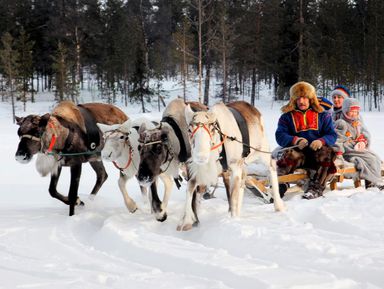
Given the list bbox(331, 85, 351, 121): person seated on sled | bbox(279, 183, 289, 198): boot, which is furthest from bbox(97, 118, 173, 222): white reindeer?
bbox(331, 85, 351, 121): person seated on sled

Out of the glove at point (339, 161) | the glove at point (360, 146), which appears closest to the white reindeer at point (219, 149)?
the glove at point (339, 161)

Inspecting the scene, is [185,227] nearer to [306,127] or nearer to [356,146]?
[306,127]

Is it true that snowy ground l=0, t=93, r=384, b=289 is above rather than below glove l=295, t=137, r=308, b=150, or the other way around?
below

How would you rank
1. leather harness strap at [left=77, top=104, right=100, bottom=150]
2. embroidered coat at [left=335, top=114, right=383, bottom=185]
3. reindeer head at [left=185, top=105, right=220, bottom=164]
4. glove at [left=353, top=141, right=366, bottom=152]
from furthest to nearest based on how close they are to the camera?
glove at [left=353, top=141, right=366, bottom=152] < embroidered coat at [left=335, top=114, right=383, bottom=185] < leather harness strap at [left=77, top=104, right=100, bottom=150] < reindeer head at [left=185, top=105, right=220, bottom=164]

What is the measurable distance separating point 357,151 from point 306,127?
1420mm

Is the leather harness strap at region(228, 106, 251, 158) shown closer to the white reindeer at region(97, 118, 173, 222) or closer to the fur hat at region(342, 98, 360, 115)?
the white reindeer at region(97, 118, 173, 222)

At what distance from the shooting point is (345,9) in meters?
41.3

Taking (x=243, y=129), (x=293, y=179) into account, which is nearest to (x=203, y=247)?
(x=243, y=129)

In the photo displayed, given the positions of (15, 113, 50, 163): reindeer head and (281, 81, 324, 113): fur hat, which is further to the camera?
(281, 81, 324, 113): fur hat

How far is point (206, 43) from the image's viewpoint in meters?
34.3

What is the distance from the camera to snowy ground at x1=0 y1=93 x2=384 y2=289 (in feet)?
11.0

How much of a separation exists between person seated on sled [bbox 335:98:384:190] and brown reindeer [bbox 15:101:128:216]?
376cm

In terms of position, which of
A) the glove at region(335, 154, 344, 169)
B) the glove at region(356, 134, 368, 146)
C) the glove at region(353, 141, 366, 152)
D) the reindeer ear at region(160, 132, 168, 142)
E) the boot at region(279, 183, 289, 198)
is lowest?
the boot at region(279, 183, 289, 198)

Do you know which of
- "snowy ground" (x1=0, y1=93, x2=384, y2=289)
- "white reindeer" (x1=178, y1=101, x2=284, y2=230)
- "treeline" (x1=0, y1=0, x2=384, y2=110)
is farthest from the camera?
"treeline" (x1=0, y1=0, x2=384, y2=110)
